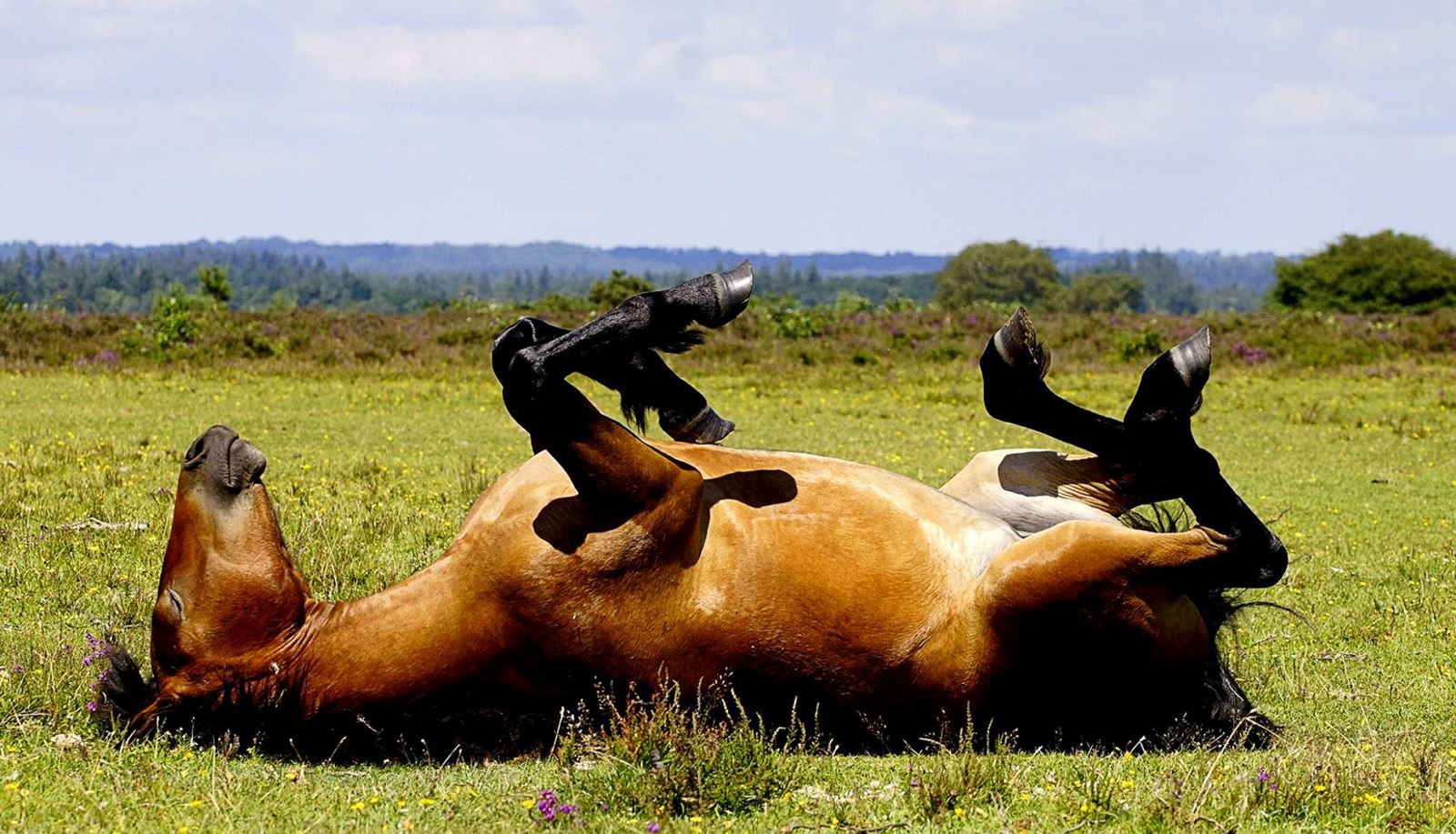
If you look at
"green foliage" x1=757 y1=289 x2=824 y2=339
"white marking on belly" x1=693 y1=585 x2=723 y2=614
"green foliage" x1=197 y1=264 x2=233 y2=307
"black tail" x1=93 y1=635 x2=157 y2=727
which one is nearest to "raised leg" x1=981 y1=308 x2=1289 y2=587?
"white marking on belly" x1=693 y1=585 x2=723 y2=614

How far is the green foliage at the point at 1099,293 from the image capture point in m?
110

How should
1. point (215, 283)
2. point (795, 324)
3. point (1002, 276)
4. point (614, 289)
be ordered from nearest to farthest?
point (795, 324) → point (614, 289) → point (215, 283) → point (1002, 276)

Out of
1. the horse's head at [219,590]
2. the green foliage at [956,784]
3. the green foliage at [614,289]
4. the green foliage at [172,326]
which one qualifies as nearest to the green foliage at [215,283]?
the green foliage at [614,289]

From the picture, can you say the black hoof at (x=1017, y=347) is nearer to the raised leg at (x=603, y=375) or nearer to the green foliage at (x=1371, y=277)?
the raised leg at (x=603, y=375)

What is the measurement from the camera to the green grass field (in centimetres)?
357

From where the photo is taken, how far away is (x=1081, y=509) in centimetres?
477

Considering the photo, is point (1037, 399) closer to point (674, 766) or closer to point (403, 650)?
point (674, 766)

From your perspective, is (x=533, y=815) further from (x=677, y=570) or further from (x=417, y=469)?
(x=417, y=469)

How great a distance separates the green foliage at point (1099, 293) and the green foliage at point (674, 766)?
101 meters

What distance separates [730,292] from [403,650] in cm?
152

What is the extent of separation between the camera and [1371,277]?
201 ft

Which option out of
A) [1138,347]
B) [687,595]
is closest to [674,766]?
[687,595]

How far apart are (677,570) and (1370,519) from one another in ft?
27.2

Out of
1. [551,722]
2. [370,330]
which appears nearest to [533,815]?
[551,722]
